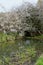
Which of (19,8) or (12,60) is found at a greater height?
(19,8)

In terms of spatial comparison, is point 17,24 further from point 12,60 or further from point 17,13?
point 12,60

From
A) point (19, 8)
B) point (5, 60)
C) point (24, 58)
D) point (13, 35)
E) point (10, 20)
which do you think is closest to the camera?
point (5, 60)

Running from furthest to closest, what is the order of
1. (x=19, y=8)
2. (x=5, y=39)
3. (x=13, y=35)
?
1. (x=19, y=8)
2. (x=13, y=35)
3. (x=5, y=39)

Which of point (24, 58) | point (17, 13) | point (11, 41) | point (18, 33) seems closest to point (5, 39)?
point (11, 41)

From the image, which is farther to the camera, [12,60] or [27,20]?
[27,20]

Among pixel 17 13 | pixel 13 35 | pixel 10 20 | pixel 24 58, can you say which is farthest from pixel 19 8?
pixel 24 58

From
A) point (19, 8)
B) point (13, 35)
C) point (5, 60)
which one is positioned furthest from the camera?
point (19, 8)

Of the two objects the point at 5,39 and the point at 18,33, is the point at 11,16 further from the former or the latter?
the point at 5,39

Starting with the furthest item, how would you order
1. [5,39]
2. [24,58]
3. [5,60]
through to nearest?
[5,39]
[24,58]
[5,60]

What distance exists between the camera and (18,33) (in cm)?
2809

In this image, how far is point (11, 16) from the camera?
92.8 feet

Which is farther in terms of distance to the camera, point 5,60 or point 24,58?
point 24,58

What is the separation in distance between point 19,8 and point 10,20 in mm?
3216

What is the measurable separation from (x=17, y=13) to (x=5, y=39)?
6.37 metres
